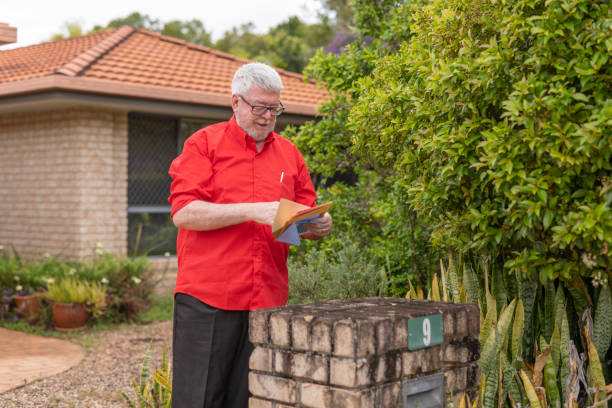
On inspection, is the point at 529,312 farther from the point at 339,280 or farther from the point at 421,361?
the point at 339,280

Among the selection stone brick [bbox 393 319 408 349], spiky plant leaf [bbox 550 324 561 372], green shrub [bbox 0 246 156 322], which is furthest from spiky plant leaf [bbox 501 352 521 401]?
green shrub [bbox 0 246 156 322]

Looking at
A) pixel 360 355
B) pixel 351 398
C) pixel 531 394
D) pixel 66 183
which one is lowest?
pixel 531 394

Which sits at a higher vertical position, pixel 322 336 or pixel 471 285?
pixel 471 285

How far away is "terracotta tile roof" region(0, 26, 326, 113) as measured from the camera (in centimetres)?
975

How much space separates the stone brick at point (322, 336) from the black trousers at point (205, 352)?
0.68m

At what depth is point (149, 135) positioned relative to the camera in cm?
1096

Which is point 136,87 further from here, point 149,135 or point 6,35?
point 6,35

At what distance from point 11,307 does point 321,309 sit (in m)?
7.83

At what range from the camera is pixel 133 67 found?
10914 mm

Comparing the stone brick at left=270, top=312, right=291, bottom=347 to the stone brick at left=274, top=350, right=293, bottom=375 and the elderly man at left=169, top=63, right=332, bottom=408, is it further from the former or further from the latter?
the elderly man at left=169, top=63, right=332, bottom=408

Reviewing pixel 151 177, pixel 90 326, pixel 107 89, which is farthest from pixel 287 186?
pixel 151 177

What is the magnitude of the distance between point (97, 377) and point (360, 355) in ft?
15.5

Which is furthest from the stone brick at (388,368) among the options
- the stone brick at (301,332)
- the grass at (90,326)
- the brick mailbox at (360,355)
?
the grass at (90,326)

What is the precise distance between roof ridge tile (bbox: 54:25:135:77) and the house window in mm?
1100
